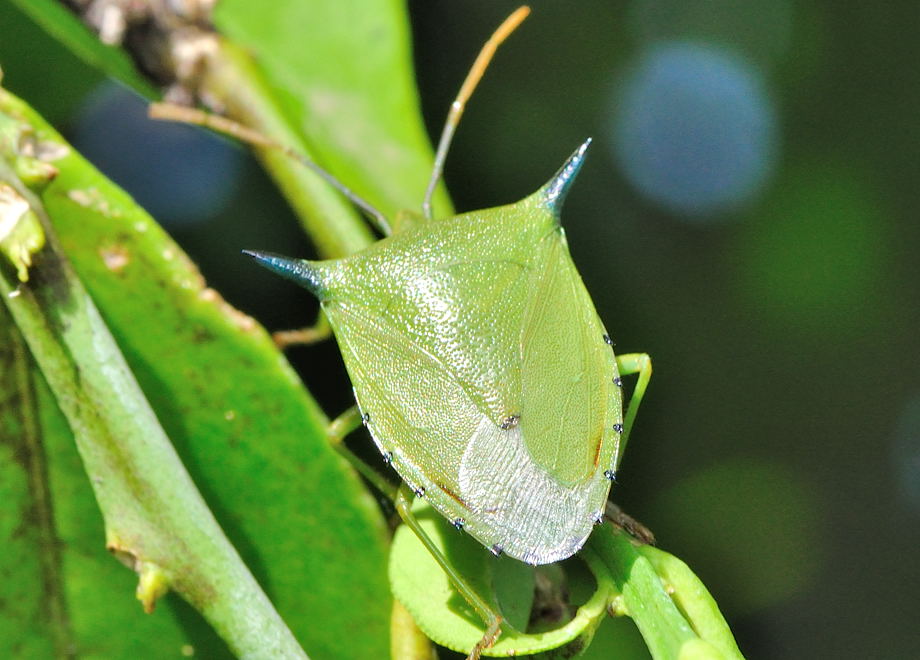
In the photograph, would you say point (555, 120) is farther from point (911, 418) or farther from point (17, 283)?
point (17, 283)

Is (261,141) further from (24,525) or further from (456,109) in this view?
(24,525)

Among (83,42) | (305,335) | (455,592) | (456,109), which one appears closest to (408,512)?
(455,592)

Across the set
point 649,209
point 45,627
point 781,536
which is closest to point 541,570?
point 45,627

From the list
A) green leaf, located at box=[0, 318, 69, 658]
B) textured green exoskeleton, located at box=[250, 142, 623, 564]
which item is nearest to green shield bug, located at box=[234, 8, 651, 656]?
textured green exoskeleton, located at box=[250, 142, 623, 564]

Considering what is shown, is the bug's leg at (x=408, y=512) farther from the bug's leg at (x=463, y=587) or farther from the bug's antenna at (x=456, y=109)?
the bug's antenna at (x=456, y=109)

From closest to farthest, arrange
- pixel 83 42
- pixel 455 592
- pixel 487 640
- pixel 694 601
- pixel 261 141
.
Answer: pixel 694 601, pixel 487 640, pixel 455 592, pixel 261 141, pixel 83 42

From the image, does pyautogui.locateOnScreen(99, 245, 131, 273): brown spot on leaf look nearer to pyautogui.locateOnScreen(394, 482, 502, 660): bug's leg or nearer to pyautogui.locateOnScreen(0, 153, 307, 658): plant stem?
pyautogui.locateOnScreen(0, 153, 307, 658): plant stem

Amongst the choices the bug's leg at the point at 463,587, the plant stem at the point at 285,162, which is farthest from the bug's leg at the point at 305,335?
the bug's leg at the point at 463,587
